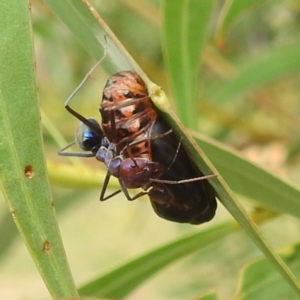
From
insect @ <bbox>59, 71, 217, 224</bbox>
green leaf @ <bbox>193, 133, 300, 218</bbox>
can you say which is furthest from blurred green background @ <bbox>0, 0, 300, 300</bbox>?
green leaf @ <bbox>193, 133, 300, 218</bbox>

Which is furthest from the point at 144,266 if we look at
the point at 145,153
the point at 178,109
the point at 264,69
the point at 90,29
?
the point at 264,69

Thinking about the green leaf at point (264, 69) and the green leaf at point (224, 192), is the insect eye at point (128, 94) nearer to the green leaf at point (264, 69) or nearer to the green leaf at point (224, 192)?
the green leaf at point (224, 192)

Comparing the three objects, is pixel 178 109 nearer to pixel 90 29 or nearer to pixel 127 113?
pixel 127 113

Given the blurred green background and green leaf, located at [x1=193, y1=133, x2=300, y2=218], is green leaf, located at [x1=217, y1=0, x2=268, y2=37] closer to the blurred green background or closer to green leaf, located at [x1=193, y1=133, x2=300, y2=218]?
green leaf, located at [x1=193, y1=133, x2=300, y2=218]

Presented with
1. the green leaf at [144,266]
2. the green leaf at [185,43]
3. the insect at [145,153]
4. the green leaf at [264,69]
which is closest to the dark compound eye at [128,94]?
the insect at [145,153]

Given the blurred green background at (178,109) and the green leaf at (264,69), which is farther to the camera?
the blurred green background at (178,109)

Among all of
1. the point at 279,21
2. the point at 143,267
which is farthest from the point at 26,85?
the point at 279,21
